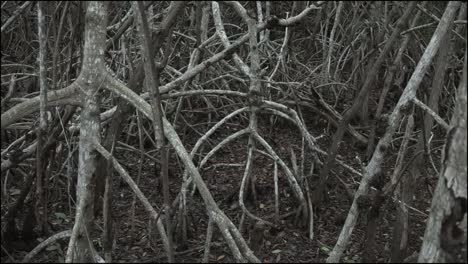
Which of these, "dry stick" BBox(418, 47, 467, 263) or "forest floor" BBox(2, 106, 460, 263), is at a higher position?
"dry stick" BBox(418, 47, 467, 263)

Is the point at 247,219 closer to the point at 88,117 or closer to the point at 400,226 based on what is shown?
the point at 400,226

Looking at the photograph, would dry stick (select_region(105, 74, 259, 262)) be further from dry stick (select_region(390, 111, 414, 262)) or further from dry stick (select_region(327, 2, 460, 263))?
dry stick (select_region(390, 111, 414, 262))

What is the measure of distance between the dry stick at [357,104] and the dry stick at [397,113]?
0.15 meters

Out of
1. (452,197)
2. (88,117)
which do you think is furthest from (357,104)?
(88,117)

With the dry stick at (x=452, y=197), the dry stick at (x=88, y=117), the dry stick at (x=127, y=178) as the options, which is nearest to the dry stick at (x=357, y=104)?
the dry stick at (x=452, y=197)

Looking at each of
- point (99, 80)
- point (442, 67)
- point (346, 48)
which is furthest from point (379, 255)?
point (346, 48)

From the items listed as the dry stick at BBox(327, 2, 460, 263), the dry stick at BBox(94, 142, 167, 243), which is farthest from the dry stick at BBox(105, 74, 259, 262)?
the dry stick at BBox(327, 2, 460, 263)

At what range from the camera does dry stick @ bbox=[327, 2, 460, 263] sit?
2451 millimetres

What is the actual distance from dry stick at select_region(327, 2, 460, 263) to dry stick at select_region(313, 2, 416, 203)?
0.15 m

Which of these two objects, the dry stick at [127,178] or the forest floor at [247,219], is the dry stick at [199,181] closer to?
the dry stick at [127,178]

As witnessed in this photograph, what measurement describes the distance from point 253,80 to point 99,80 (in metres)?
1.15

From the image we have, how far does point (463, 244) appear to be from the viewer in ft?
5.98

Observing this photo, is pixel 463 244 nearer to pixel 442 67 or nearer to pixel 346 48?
pixel 442 67

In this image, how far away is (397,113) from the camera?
2.53 meters
